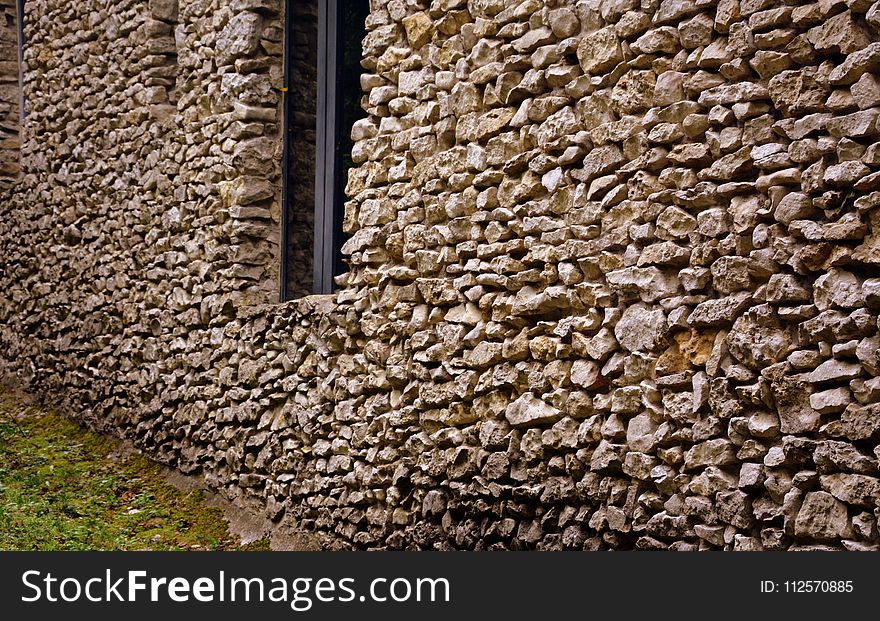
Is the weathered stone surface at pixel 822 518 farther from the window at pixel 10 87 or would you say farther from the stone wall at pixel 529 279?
the window at pixel 10 87

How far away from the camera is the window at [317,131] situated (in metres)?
6.66

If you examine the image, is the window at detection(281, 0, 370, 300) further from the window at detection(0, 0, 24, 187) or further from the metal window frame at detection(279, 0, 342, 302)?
the window at detection(0, 0, 24, 187)

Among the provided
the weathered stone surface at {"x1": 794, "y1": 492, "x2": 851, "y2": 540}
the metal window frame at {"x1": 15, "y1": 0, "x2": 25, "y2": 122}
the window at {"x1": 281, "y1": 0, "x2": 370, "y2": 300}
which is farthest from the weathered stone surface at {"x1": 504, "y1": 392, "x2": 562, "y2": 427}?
the metal window frame at {"x1": 15, "y1": 0, "x2": 25, "y2": 122}

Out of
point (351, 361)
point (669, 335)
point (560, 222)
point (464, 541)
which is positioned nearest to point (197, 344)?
point (351, 361)

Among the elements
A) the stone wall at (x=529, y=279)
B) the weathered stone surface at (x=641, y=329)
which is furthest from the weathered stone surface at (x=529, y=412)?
the weathered stone surface at (x=641, y=329)

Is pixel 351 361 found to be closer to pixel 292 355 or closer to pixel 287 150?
pixel 292 355

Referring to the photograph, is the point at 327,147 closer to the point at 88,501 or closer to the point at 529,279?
the point at 529,279

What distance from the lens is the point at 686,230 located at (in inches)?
160

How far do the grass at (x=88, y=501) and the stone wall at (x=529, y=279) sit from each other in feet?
0.82

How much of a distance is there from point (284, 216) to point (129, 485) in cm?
228

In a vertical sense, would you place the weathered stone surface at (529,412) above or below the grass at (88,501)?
above

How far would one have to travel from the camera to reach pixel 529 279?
4770 millimetres

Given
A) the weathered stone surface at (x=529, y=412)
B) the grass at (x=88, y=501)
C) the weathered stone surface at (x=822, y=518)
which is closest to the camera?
the weathered stone surface at (x=822, y=518)

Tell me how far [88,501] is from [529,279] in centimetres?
395
